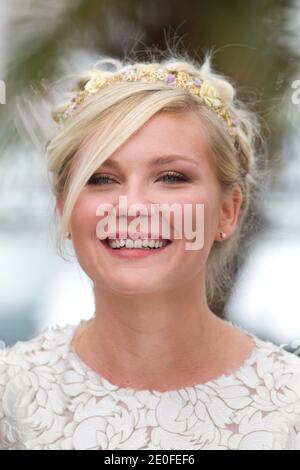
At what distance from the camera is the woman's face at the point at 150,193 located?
1.31 meters

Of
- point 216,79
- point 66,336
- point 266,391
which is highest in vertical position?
point 216,79

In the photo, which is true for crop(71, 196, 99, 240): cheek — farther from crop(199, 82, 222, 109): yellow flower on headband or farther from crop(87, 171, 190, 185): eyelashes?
crop(199, 82, 222, 109): yellow flower on headband

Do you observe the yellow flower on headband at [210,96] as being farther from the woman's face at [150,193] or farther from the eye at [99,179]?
the eye at [99,179]

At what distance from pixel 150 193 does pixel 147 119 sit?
15 cm

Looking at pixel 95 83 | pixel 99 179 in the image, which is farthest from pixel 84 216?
pixel 95 83

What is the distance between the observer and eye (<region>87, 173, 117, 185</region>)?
1.34 metres

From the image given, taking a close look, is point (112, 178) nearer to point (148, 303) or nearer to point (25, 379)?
point (148, 303)

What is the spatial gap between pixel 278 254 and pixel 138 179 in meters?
0.47

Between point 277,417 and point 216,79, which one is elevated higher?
point 216,79

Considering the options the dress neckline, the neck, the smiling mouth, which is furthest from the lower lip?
the dress neckline

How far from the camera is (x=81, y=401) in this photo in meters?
1.37

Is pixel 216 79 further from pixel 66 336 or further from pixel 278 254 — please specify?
pixel 66 336

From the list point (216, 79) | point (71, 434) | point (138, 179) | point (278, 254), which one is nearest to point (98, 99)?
point (138, 179)

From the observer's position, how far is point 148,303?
138 cm
